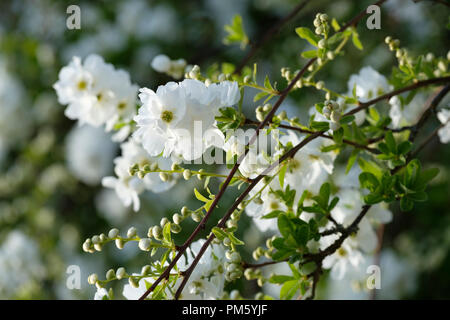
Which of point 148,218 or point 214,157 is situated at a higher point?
point 148,218

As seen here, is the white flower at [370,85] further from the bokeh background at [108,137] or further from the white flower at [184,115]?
the bokeh background at [108,137]

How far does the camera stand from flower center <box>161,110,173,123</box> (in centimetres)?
66

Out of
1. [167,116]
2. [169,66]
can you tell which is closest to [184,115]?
[167,116]

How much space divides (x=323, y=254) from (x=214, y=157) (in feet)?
0.73

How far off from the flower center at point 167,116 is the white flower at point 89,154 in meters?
1.66

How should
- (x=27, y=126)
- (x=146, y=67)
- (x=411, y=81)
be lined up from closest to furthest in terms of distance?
1. (x=411, y=81)
2. (x=146, y=67)
3. (x=27, y=126)

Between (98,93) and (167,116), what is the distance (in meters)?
0.42

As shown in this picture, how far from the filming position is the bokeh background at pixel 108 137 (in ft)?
5.53

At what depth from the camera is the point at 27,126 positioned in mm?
2520

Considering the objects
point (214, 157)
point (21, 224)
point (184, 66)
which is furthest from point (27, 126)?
point (214, 157)

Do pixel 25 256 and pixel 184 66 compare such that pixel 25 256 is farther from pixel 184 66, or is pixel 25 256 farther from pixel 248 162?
pixel 248 162

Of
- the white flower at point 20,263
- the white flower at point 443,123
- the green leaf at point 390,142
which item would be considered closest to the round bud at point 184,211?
the green leaf at point 390,142

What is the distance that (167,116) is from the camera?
26.1 inches
